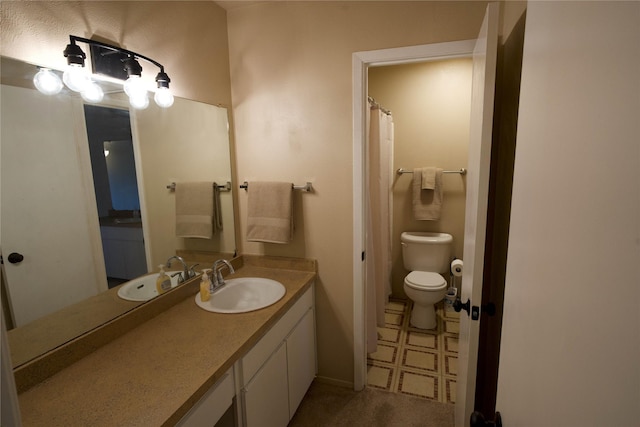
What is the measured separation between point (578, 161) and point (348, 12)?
67.7 inches

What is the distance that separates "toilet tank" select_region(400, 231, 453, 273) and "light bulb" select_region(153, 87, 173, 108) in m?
2.29

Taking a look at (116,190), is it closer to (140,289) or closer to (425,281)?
(140,289)

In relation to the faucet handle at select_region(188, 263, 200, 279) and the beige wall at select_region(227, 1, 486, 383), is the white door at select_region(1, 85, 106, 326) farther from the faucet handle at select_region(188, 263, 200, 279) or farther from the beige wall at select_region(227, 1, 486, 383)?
the beige wall at select_region(227, 1, 486, 383)

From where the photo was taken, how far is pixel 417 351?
2.51m

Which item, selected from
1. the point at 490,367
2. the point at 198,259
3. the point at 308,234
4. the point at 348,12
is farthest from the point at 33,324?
the point at 348,12

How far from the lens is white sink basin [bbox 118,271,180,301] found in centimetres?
138

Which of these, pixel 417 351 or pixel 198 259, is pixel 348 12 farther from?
pixel 417 351

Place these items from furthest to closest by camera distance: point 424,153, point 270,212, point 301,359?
point 424,153, point 270,212, point 301,359

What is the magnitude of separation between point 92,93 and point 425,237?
2696 millimetres

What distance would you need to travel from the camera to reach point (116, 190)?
4.33 feet

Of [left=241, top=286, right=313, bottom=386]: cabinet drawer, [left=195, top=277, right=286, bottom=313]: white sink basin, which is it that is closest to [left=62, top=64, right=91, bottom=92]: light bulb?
[left=195, top=277, right=286, bottom=313]: white sink basin

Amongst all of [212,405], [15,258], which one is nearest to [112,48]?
[15,258]

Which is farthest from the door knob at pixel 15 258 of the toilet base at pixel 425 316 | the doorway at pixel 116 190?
the toilet base at pixel 425 316

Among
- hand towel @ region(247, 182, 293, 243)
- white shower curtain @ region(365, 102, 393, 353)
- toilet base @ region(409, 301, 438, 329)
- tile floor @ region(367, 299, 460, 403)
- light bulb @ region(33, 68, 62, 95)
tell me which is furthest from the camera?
toilet base @ region(409, 301, 438, 329)
